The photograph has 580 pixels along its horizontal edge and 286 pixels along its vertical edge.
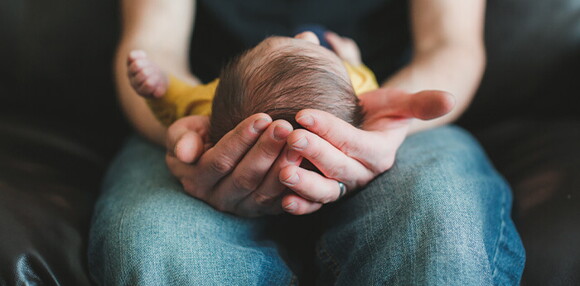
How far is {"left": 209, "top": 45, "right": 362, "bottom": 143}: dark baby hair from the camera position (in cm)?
63

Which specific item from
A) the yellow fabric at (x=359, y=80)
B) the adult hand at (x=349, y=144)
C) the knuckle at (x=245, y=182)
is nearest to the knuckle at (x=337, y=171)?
the adult hand at (x=349, y=144)

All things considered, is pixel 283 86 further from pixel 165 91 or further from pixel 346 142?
pixel 165 91

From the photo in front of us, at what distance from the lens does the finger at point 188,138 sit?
65cm

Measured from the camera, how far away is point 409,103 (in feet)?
2.15

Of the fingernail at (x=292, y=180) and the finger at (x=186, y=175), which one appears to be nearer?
the fingernail at (x=292, y=180)

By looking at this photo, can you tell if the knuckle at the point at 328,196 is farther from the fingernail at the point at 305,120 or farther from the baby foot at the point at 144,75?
the baby foot at the point at 144,75

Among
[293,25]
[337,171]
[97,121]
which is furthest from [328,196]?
[97,121]

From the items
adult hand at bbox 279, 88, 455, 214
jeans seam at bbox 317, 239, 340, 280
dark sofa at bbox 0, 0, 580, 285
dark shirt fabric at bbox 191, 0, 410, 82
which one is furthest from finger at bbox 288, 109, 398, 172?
dark shirt fabric at bbox 191, 0, 410, 82

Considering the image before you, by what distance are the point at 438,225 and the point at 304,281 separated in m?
0.28

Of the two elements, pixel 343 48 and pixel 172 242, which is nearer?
pixel 172 242

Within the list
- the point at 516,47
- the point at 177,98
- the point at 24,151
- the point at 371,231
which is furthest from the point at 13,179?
the point at 516,47

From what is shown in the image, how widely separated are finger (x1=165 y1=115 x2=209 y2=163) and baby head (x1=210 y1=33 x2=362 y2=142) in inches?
1.4

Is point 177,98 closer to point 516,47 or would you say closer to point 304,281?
point 304,281

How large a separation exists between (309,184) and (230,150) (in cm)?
11
